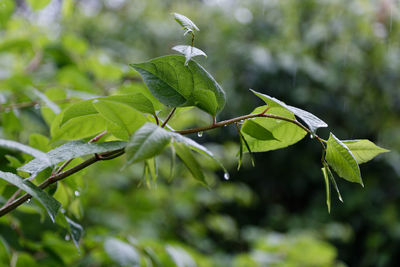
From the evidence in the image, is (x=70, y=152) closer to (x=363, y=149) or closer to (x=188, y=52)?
(x=188, y=52)

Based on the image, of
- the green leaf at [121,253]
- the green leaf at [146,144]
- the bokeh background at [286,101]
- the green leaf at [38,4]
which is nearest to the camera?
the green leaf at [146,144]

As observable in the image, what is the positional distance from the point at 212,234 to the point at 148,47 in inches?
54.8

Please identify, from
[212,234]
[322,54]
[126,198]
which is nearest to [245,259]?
[126,198]

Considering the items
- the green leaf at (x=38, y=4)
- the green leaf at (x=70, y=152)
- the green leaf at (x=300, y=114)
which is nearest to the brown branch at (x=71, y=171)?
the green leaf at (x=70, y=152)

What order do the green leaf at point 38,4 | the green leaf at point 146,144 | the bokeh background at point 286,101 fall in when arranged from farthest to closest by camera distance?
the bokeh background at point 286,101
the green leaf at point 38,4
the green leaf at point 146,144

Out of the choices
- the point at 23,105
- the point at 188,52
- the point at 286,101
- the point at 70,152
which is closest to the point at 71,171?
the point at 70,152

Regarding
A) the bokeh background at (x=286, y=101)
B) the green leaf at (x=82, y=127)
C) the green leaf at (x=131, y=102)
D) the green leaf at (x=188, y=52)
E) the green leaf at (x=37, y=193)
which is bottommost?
the bokeh background at (x=286, y=101)

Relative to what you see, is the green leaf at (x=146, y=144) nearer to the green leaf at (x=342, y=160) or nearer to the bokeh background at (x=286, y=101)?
the green leaf at (x=342, y=160)

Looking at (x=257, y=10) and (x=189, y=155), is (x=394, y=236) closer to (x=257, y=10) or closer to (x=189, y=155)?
(x=257, y=10)

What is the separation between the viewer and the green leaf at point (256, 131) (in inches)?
12.0

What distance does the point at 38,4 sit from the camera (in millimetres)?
740

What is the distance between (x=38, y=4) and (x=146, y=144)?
2.10 ft

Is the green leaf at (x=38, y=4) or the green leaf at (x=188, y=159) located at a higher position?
the green leaf at (x=38, y=4)

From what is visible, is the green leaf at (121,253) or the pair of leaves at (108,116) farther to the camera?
the green leaf at (121,253)
